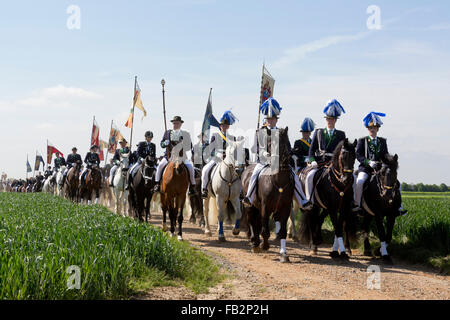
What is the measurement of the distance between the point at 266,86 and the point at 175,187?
15.7 feet

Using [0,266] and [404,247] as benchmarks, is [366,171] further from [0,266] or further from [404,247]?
[0,266]

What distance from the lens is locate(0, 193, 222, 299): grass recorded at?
199 inches

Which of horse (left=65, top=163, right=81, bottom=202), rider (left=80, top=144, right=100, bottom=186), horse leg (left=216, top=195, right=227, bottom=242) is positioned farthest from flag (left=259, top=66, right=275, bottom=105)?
horse (left=65, top=163, right=81, bottom=202)

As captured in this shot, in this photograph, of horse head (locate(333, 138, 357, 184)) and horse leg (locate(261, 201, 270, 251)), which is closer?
horse head (locate(333, 138, 357, 184))

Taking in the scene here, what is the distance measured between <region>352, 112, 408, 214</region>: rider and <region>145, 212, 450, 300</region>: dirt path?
5.71 ft

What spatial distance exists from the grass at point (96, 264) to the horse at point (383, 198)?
165 inches

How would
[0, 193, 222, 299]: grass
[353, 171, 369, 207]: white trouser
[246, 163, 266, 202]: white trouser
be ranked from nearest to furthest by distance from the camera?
[0, 193, 222, 299]: grass, [246, 163, 266, 202]: white trouser, [353, 171, 369, 207]: white trouser

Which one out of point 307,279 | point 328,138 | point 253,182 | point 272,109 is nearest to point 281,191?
point 253,182

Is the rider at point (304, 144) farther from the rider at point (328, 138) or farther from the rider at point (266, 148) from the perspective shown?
the rider at point (266, 148)

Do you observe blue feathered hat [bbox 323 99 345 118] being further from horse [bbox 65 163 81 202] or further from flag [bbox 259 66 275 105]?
horse [bbox 65 163 81 202]

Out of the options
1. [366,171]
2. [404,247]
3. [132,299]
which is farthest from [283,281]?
[404,247]

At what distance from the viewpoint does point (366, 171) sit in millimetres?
10578

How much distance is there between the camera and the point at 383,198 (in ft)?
32.5
